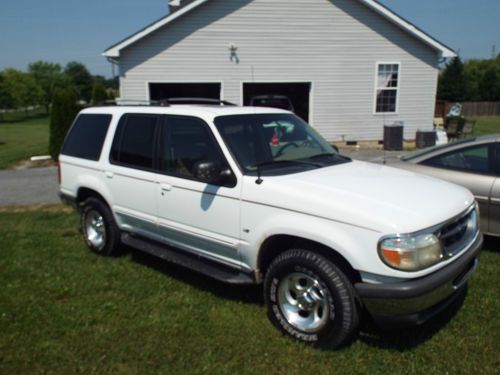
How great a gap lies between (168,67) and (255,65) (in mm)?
3147

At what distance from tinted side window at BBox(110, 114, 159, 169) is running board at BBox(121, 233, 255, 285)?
0.90 meters

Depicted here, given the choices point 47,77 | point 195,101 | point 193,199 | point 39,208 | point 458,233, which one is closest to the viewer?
point 458,233

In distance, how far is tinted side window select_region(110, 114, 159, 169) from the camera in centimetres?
479

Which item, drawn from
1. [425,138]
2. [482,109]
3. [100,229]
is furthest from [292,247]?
[482,109]

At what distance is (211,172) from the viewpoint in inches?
149

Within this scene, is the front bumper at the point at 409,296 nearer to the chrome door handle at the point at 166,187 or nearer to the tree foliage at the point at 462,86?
the chrome door handle at the point at 166,187

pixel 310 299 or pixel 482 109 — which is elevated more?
pixel 482 109

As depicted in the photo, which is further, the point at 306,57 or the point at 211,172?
the point at 306,57

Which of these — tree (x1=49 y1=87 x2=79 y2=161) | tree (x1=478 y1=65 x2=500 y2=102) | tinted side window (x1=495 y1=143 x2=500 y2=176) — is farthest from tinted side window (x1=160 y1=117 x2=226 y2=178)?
tree (x1=478 y1=65 x2=500 y2=102)

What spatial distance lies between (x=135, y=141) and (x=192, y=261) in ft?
5.13

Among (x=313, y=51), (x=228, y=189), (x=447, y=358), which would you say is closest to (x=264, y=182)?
(x=228, y=189)

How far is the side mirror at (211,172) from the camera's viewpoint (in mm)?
3750

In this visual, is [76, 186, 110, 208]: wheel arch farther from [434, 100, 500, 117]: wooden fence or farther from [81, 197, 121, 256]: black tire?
[434, 100, 500, 117]: wooden fence

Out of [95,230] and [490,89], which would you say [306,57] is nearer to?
[95,230]
